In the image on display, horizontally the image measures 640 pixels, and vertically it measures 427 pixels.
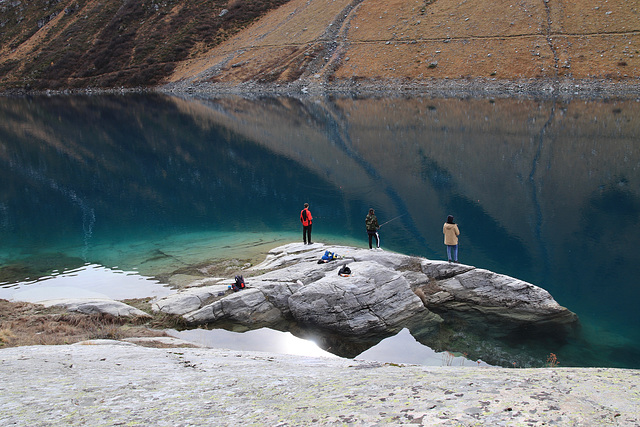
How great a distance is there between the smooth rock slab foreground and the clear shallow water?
888 cm

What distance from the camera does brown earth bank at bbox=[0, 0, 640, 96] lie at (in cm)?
9612

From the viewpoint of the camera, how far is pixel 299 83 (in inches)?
4562

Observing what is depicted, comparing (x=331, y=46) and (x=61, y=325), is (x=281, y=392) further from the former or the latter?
(x=331, y=46)

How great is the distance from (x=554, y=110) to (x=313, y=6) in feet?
313

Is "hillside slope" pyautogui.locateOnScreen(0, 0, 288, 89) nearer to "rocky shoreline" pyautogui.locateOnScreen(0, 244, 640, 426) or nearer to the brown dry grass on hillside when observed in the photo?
the brown dry grass on hillside

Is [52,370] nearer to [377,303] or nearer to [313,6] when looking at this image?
[377,303]

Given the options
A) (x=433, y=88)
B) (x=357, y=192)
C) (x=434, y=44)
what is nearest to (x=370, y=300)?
(x=357, y=192)

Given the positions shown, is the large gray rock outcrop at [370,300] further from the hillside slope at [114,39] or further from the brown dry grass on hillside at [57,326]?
the hillside slope at [114,39]

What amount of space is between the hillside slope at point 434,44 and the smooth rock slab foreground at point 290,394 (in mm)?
96689

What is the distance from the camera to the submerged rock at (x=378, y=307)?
1878 centimetres

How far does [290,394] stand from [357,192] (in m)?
33.0

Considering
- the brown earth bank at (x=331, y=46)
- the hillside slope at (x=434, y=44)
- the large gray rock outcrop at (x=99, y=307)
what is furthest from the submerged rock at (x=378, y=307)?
the hillside slope at (x=434, y=44)

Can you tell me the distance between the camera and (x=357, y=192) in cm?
4203

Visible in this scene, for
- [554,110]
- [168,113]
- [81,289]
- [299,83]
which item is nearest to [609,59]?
[554,110]
